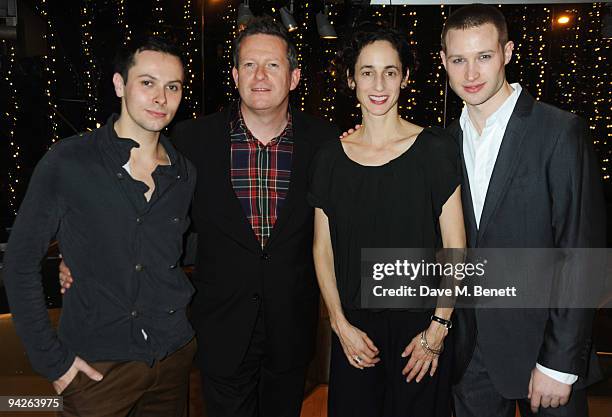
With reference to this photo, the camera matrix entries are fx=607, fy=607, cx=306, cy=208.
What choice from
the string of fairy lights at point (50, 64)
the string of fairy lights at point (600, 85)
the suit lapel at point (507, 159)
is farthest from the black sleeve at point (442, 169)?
the string of fairy lights at point (600, 85)

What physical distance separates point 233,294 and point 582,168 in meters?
1.20

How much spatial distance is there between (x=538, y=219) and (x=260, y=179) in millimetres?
932

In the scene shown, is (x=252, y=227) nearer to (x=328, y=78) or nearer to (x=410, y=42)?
(x=328, y=78)

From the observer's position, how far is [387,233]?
198cm

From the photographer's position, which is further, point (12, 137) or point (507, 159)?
point (12, 137)

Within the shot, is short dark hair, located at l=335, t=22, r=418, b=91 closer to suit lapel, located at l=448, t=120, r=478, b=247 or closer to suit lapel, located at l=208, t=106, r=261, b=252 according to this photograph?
suit lapel, located at l=448, t=120, r=478, b=247

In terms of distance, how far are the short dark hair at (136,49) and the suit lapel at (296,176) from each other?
0.55 metres

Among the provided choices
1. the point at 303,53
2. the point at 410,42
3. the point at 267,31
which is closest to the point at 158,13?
the point at 303,53

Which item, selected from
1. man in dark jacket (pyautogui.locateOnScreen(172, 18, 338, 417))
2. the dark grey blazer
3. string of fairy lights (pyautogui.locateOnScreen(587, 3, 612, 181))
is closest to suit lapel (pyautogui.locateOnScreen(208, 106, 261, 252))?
man in dark jacket (pyautogui.locateOnScreen(172, 18, 338, 417))

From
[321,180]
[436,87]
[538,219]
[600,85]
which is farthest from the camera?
[436,87]

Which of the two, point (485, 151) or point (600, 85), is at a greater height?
point (600, 85)

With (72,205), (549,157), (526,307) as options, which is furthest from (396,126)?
(72,205)

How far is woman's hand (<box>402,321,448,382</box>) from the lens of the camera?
1.95m

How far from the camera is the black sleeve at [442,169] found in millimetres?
1927
